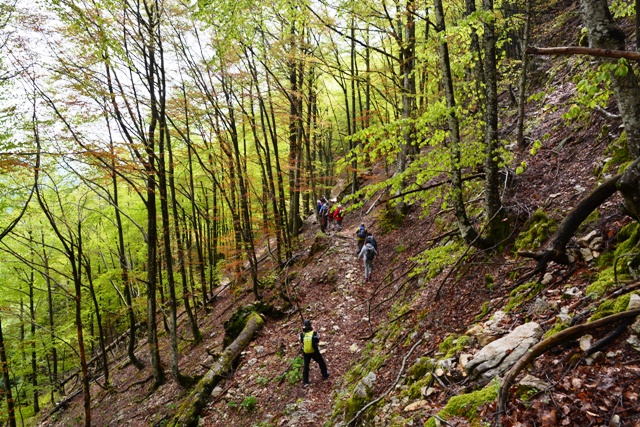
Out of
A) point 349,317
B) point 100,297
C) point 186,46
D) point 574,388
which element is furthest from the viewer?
point 100,297

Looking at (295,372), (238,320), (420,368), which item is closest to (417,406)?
(420,368)

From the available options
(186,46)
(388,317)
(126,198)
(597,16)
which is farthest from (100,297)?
(597,16)

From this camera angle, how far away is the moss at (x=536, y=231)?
5355mm

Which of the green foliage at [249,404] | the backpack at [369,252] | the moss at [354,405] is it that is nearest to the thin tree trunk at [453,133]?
the moss at [354,405]

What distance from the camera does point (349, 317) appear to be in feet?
33.0

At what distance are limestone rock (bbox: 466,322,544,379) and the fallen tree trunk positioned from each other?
25.7 ft

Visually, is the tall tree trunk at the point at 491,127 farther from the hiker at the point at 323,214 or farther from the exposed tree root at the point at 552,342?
the hiker at the point at 323,214

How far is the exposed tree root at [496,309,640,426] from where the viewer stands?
2.95 meters

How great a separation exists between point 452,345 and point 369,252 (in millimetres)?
6727

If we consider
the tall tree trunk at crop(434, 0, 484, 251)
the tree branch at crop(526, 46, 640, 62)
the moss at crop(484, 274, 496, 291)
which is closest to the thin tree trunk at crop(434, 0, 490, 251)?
the tall tree trunk at crop(434, 0, 484, 251)

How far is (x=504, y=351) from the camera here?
148 inches

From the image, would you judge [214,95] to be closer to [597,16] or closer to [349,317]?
[349,317]

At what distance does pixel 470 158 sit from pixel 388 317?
4.53 meters

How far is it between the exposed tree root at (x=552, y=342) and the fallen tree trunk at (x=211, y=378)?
27.1 feet
